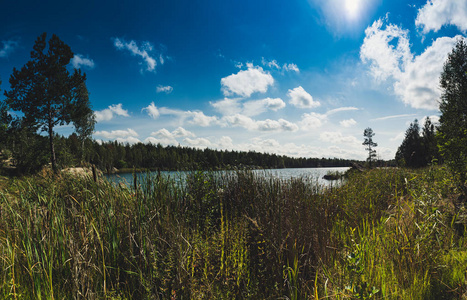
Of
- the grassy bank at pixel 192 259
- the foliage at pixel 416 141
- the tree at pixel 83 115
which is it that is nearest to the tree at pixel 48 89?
the tree at pixel 83 115

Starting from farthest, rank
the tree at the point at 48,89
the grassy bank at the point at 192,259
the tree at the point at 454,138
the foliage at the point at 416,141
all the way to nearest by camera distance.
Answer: the foliage at the point at 416,141 → the tree at the point at 48,89 → the tree at the point at 454,138 → the grassy bank at the point at 192,259

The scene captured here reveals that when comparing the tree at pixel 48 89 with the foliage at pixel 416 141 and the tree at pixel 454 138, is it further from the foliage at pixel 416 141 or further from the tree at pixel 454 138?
the foliage at pixel 416 141

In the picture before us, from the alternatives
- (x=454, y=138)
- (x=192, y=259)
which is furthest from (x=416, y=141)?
(x=192, y=259)

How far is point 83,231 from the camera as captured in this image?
251 cm

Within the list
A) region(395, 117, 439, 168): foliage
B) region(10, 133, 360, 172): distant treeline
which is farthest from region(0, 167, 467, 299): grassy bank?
region(395, 117, 439, 168): foliage

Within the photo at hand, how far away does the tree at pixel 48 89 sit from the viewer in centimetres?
1811

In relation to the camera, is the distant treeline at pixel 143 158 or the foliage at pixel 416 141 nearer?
the distant treeline at pixel 143 158

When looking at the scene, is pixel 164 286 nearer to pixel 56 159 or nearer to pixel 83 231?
pixel 83 231

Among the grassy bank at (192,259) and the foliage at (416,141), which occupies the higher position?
the foliage at (416,141)

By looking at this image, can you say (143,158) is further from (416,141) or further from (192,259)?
(416,141)

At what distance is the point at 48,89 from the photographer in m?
18.8

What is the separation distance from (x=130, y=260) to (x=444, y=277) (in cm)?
373

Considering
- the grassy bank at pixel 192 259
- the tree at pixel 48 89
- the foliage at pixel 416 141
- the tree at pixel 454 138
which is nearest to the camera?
the grassy bank at pixel 192 259

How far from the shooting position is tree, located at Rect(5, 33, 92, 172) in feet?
59.4
